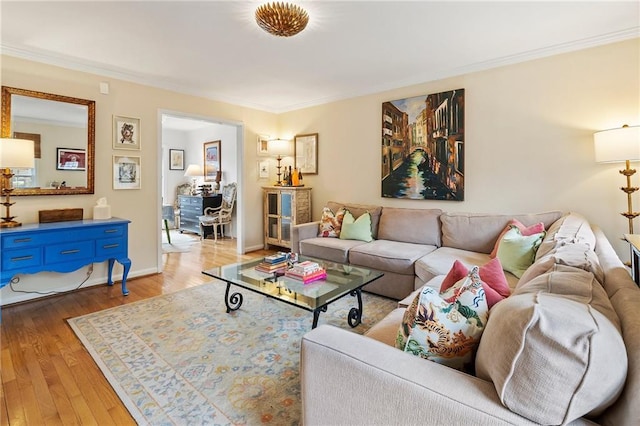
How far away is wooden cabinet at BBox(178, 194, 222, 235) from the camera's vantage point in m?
6.61

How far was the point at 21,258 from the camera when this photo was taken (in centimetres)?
268

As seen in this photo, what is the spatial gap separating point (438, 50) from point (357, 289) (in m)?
→ 2.43

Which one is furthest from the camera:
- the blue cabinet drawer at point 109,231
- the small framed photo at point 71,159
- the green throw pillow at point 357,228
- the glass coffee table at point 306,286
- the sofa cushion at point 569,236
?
the green throw pillow at point 357,228

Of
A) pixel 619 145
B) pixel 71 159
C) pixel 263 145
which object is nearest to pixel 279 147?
pixel 263 145

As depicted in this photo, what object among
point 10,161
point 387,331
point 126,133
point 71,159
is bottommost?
A: point 387,331

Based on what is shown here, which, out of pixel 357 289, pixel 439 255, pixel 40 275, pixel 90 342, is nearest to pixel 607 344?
pixel 357 289

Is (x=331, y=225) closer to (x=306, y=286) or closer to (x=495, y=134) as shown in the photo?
(x=306, y=286)

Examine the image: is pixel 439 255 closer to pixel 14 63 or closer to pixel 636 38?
pixel 636 38

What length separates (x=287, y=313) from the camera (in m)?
2.78

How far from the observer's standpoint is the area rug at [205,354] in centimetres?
163

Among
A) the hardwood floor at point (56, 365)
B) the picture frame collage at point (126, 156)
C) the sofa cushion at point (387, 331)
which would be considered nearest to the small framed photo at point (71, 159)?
the picture frame collage at point (126, 156)

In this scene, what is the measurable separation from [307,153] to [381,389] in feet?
14.5

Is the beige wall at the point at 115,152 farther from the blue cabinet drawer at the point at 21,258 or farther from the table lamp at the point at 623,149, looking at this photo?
the table lamp at the point at 623,149

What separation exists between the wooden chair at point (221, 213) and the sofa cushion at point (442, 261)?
4.47 m
